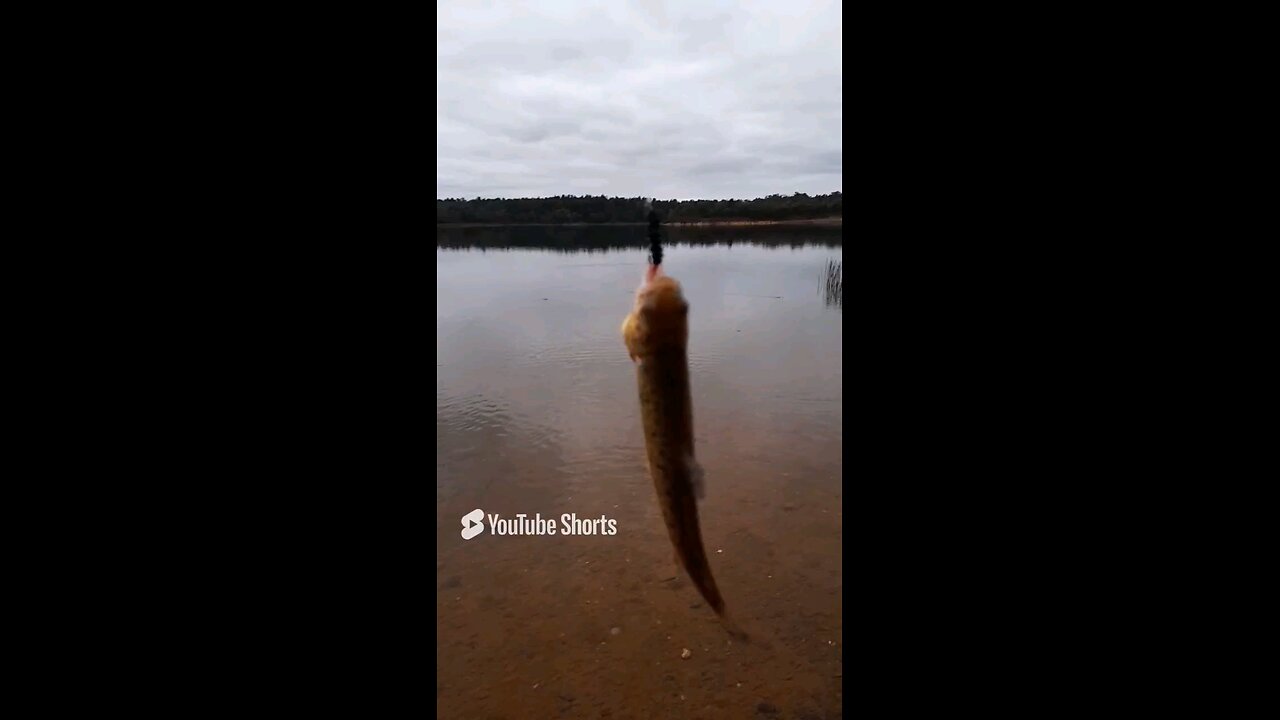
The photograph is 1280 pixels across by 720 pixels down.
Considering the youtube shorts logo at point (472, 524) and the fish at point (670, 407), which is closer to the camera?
the fish at point (670, 407)

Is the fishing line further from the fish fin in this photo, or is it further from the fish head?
the fish fin

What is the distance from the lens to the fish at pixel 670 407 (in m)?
0.98

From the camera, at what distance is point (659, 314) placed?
980 millimetres

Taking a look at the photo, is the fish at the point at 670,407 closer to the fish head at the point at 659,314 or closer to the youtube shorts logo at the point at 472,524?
the fish head at the point at 659,314

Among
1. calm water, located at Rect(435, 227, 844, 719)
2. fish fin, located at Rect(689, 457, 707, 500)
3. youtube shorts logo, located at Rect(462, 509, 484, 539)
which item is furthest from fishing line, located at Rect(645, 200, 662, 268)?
youtube shorts logo, located at Rect(462, 509, 484, 539)

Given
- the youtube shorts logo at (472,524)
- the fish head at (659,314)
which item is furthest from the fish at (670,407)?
the youtube shorts logo at (472,524)

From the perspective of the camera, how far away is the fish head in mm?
979

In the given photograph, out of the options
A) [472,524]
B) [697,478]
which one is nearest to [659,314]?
[697,478]

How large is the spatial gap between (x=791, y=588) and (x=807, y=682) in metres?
0.80

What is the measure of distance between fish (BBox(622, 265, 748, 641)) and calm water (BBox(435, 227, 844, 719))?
4cm

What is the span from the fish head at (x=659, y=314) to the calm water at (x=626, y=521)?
1.1 inches

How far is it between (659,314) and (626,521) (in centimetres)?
418

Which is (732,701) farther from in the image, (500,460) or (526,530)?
(500,460)
